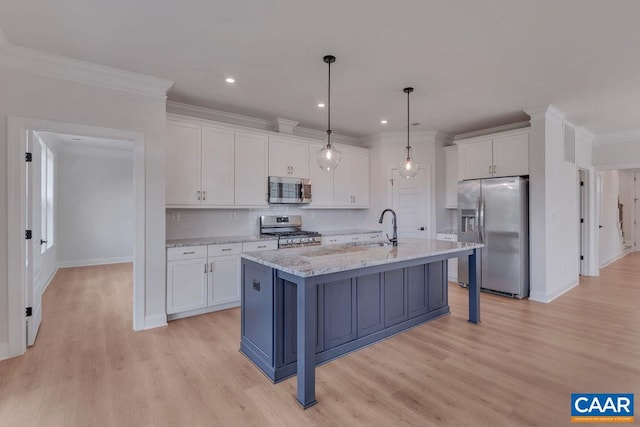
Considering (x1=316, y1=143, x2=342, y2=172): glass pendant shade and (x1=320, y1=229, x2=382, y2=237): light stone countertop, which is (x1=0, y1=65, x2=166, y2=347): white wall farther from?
(x1=320, y1=229, x2=382, y2=237): light stone countertop

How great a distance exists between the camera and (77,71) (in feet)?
9.91

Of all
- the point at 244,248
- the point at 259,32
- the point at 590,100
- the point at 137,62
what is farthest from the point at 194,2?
the point at 590,100

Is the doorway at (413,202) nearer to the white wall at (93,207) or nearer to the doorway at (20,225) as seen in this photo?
the doorway at (20,225)

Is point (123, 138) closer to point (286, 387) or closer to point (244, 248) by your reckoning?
point (244, 248)

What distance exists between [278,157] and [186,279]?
2.15 meters

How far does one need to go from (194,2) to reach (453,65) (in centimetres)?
236

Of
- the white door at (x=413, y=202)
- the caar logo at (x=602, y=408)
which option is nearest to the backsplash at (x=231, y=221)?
the white door at (x=413, y=202)

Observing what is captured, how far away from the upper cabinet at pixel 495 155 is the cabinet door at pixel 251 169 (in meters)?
3.22

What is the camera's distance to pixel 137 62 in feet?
9.86

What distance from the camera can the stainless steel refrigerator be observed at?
4.46m

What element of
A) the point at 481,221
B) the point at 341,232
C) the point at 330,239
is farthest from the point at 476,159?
the point at 330,239

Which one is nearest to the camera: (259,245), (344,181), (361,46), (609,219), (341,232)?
(361,46)

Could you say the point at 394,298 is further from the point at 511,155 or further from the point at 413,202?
the point at 511,155

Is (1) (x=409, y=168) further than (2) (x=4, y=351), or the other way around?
(1) (x=409, y=168)
